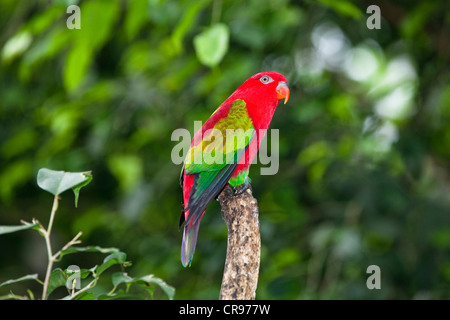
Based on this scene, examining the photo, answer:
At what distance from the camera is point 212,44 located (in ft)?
5.36

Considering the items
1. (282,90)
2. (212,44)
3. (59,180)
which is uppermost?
(212,44)

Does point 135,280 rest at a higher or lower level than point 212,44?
lower

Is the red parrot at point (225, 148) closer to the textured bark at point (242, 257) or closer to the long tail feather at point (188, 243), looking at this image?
the long tail feather at point (188, 243)

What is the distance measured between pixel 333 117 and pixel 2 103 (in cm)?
271

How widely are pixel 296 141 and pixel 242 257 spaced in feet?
6.49

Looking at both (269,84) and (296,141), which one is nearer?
(269,84)

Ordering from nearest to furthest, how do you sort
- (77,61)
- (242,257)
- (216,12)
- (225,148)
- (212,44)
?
(242,257), (225,148), (212,44), (216,12), (77,61)

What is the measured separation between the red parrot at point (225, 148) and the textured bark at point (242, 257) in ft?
0.33

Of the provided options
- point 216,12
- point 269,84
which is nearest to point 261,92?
point 269,84

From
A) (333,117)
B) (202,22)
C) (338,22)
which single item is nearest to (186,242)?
(202,22)

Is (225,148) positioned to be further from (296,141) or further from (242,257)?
(296,141)

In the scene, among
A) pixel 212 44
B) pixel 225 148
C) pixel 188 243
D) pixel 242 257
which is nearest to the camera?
pixel 242 257

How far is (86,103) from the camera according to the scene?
2.80 metres
